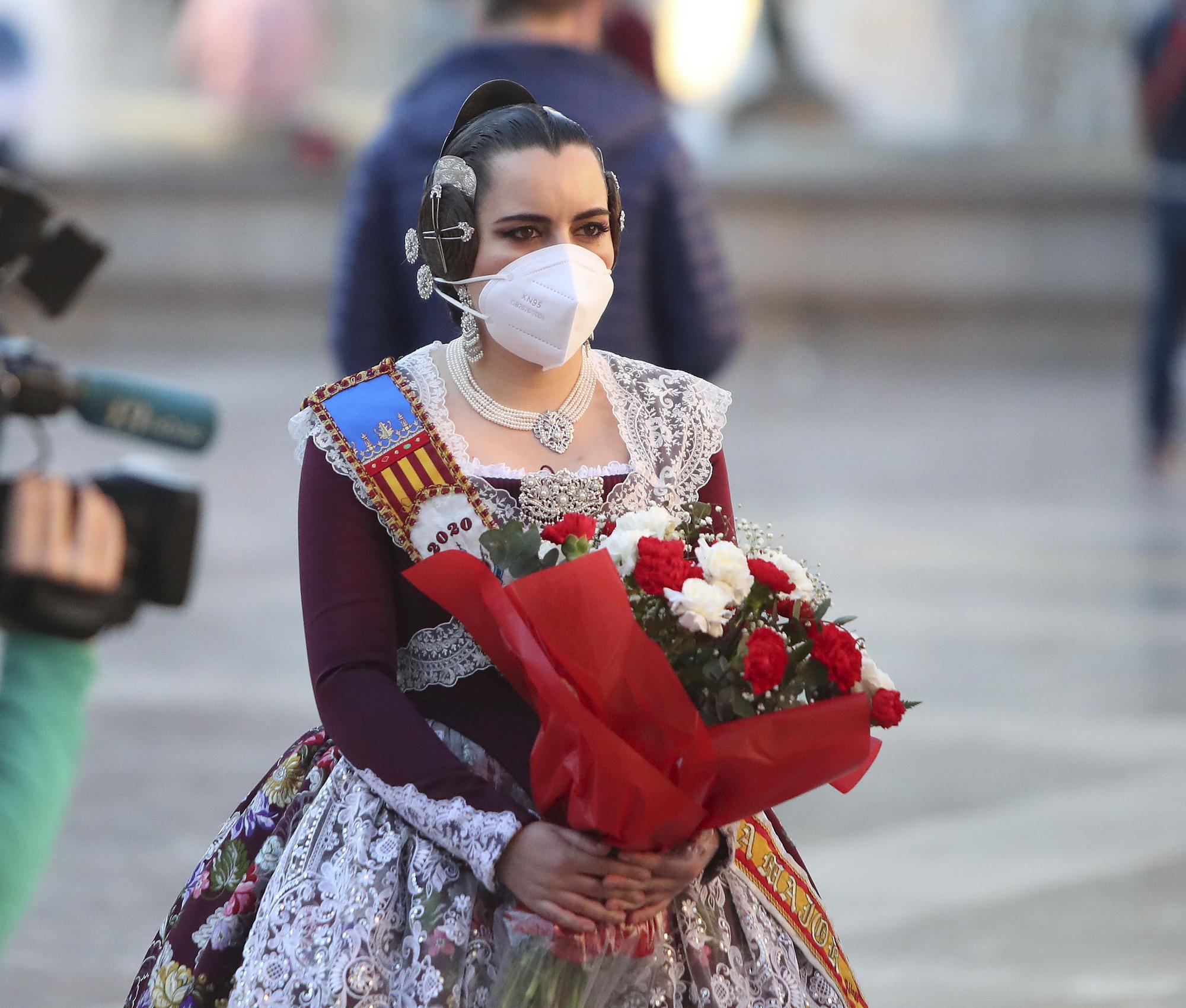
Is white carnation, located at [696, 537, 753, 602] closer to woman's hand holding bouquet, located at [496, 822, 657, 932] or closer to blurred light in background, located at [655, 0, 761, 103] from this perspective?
woman's hand holding bouquet, located at [496, 822, 657, 932]

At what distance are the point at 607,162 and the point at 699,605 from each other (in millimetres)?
1968

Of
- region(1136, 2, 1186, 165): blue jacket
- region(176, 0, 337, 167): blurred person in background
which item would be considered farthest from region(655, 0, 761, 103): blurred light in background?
region(1136, 2, 1186, 165): blue jacket

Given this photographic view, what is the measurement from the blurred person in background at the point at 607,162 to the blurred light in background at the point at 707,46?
46.5ft

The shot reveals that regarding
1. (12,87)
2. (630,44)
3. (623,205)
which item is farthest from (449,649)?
(12,87)

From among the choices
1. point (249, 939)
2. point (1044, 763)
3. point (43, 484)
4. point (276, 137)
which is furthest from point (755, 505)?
point (276, 137)

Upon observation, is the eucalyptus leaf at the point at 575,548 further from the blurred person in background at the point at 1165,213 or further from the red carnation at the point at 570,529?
the blurred person in background at the point at 1165,213

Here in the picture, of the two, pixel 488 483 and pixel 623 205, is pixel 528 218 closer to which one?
pixel 488 483

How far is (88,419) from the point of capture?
2.07 m

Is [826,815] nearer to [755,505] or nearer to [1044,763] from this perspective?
[1044,763]

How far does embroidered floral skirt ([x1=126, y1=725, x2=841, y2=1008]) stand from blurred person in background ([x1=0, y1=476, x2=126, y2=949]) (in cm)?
57

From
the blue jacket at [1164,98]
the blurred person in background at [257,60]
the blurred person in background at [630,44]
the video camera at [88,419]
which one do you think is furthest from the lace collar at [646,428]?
the blurred person in background at [257,60]

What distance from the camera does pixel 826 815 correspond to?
15.6 feet

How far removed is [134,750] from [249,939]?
2.85 meters

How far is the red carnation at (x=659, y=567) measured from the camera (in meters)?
2.25
